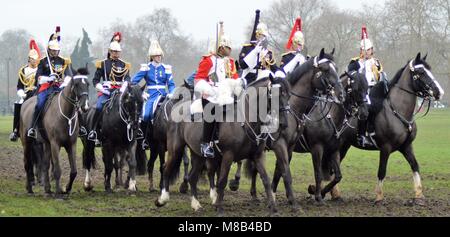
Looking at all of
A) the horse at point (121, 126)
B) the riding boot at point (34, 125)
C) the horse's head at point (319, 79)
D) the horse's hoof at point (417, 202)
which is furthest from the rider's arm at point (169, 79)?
the horse's hoof at point (417, 202)

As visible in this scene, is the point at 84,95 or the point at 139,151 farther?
the point at 139,151

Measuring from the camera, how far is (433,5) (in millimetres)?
60938

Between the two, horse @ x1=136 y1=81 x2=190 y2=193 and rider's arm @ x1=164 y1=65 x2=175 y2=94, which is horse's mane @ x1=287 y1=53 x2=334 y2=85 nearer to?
horse @ x1=136 y1=81 x2=190 y2=193

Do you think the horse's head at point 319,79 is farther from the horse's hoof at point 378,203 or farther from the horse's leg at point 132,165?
the horse's leg at point 132,165

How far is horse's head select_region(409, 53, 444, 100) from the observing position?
12906mm

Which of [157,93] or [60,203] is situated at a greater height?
[157,93]

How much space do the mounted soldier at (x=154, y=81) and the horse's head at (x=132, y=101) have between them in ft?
2.15

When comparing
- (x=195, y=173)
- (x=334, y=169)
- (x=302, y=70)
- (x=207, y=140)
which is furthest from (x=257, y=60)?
(x=334, y=169)

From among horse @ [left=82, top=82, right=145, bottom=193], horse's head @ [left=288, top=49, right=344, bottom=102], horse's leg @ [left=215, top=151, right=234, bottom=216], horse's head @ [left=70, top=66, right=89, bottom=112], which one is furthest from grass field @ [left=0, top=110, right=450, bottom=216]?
horse's head @ [left=288, top=49, right=344, bottom=102]

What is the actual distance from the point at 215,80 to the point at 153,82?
3.57 m

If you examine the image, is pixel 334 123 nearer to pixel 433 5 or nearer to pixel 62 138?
pixel 62 138

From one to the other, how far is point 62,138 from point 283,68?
171 inches

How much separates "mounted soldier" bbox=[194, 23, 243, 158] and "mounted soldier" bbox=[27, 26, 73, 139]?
3651mm
